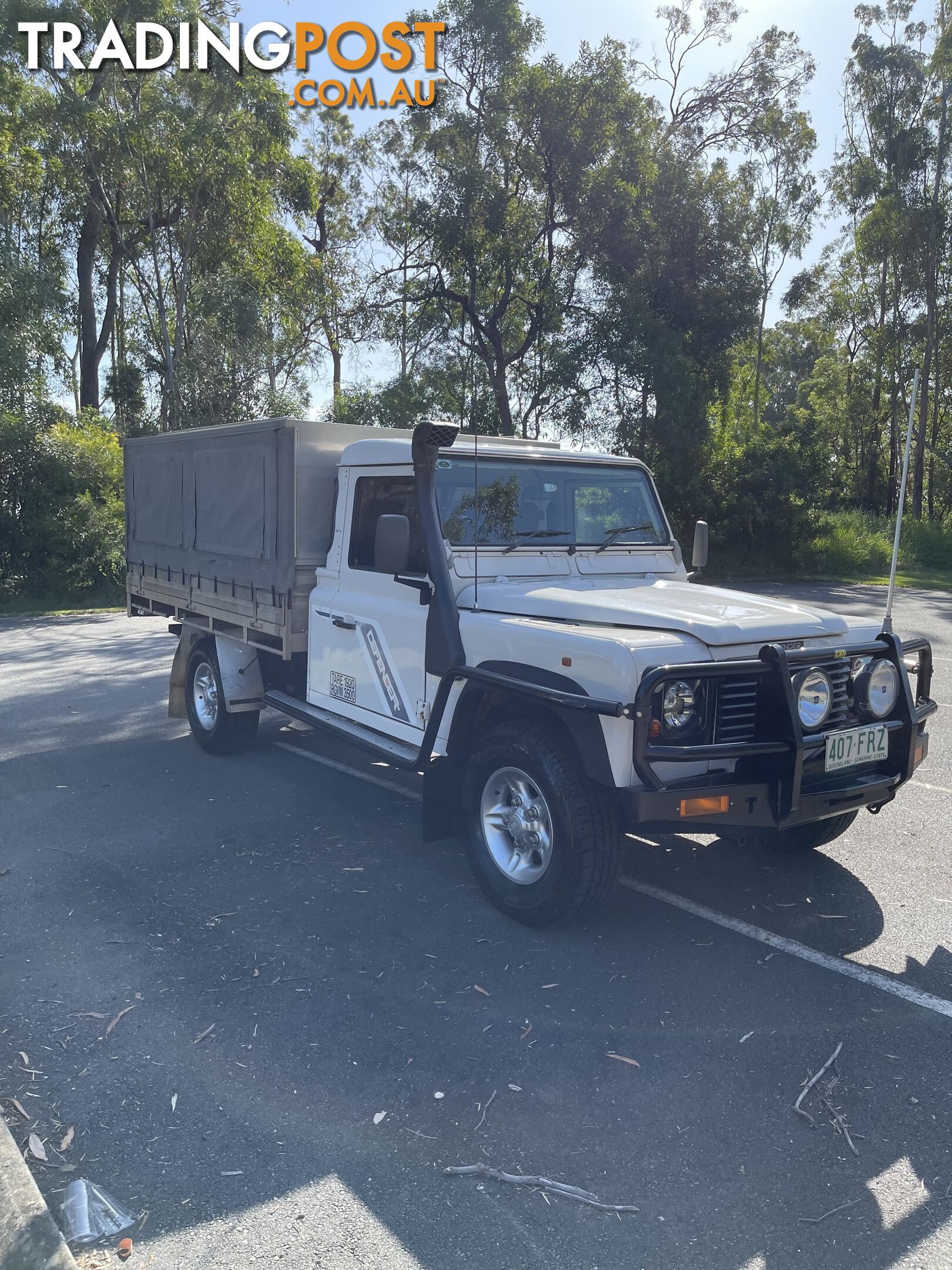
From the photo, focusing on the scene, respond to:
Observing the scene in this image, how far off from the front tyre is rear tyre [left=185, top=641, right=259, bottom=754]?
3217 millimetres

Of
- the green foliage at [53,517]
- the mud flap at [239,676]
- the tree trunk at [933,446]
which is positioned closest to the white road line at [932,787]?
the mud flap at [239,676]

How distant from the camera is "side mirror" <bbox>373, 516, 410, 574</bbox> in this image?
4906 mm

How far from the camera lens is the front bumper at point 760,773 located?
3.84 metres

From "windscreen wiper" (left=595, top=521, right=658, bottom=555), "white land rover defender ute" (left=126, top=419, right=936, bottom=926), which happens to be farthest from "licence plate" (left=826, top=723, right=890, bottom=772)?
"windscreen wiper" (left=595, top=521, right=658, bottom=555)

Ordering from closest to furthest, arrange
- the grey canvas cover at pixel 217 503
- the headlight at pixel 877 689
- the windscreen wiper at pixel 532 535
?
the headlight at pixel 877 689, the windscreen wiper at pixel 532 535, the grey canvas cover at pixel 217 503

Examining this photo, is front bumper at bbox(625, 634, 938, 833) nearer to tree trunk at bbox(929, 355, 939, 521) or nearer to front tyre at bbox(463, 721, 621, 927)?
front tyre at bbox(463, 721, 621, 927)

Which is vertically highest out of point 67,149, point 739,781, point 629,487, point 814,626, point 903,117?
point 903,117

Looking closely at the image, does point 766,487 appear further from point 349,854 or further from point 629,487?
point 349,854

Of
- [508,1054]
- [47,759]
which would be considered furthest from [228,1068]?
[47,759]

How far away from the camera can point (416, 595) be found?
524cm

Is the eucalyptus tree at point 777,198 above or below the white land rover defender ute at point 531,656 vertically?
above

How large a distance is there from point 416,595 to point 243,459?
2.19m

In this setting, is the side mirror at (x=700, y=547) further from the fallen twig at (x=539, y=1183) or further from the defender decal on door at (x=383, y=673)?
the fallen twig at (x=539, y=1183)

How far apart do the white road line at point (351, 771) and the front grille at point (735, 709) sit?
8.50ft
